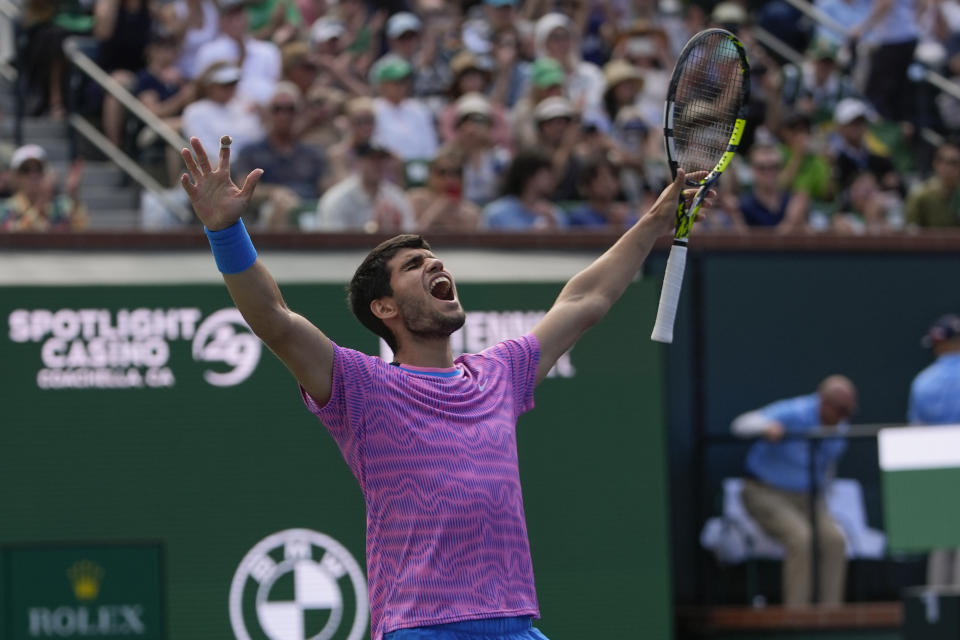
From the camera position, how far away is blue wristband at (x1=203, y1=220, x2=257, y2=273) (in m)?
4.23

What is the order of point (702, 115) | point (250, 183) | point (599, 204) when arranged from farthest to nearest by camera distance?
1. point (599, 204)
2. point (702, 115)
3. point (250, 183)

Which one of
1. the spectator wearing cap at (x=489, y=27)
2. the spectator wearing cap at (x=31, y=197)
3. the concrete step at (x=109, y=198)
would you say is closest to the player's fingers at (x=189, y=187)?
the spectator wearing cap at (x=31, y=197)

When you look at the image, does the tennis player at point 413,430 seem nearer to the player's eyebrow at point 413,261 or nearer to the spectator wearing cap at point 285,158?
the player's eyebrow at point 413,261

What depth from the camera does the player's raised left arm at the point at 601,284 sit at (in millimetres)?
5031

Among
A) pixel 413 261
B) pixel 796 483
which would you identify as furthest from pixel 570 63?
pixel 413 261

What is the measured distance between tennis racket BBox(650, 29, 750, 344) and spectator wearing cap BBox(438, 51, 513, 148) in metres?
5.08

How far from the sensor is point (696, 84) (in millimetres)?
6090

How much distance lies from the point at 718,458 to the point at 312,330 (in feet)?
18.0

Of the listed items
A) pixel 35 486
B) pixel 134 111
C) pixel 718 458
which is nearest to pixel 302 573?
pixel 35 486

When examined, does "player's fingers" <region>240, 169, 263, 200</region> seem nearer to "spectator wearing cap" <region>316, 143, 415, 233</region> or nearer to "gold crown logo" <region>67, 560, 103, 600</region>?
"gold crown logo" <region>67, 560, 103, 600</region>

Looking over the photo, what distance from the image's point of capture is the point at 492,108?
11.4m

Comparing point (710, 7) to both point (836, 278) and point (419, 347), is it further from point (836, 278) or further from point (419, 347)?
point (419, 347)

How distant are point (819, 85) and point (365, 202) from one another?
16.5 ft

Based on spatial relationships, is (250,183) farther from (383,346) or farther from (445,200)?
(445,200)
